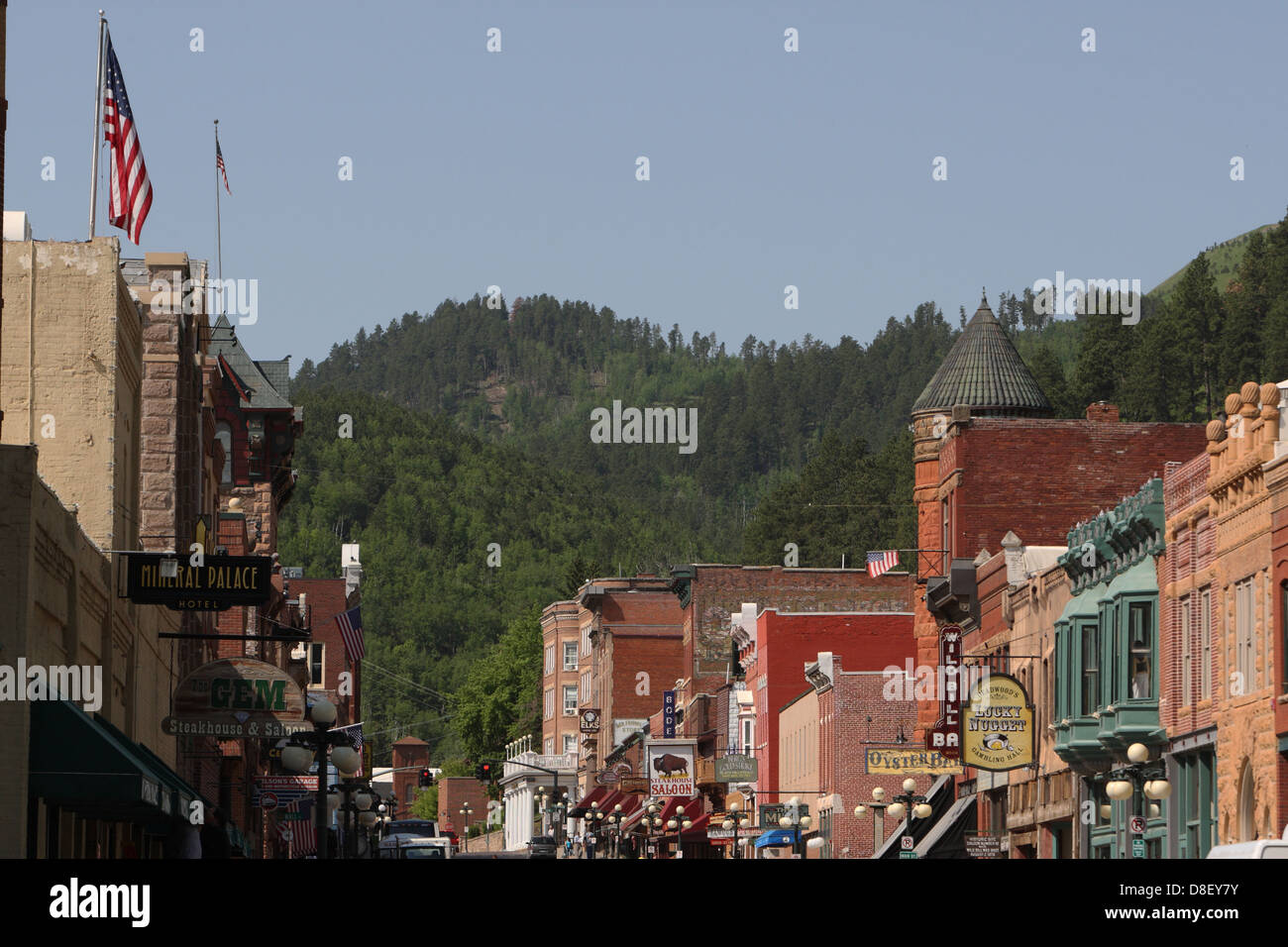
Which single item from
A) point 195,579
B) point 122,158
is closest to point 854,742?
point 122,158

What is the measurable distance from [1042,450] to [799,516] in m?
94.0

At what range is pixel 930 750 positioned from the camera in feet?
171

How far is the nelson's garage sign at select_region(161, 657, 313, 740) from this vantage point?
107 feet

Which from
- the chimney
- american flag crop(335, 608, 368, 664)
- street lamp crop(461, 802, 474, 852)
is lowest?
street lamp crop(461, 802, 474, 852)

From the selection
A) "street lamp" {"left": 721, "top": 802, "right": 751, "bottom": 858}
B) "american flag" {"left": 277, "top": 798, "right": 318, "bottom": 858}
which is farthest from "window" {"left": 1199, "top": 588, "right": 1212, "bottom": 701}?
"american flag" {"left": 277, "top": 798, "right": 318, "bottom": 858}

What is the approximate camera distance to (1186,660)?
39031 mm

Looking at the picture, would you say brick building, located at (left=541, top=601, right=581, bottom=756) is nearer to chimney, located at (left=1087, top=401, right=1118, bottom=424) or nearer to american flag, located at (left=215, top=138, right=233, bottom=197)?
chimney, located at (left=1087, top=401, right=1118, bottom=424)

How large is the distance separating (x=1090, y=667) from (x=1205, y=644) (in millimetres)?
5305

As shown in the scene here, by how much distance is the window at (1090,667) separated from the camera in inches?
1688

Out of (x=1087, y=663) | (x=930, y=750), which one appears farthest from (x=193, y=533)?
(x=930, y=750)

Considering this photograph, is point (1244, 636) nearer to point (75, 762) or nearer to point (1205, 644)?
point (1205, 644)

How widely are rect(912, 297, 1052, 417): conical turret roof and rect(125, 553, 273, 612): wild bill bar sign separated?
133ft

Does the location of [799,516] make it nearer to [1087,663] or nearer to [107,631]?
[1087,663]

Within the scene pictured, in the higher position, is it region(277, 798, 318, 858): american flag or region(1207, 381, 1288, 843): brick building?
region(1207, 381, 1288, 843): brick building
